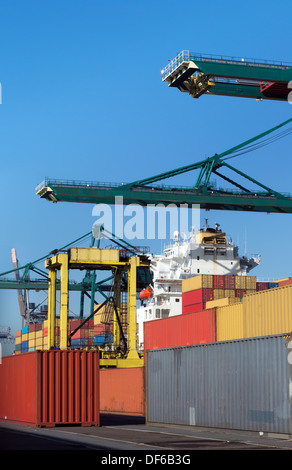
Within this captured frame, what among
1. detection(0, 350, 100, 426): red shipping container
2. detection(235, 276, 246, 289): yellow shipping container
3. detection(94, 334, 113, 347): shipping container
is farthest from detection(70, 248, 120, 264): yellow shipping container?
detection(0, 350, 100, 426): red shipping container

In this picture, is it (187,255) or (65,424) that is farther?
(187,255)

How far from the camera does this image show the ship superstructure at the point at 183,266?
2333 inches

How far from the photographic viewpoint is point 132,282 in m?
47.0

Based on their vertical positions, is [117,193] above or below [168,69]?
below

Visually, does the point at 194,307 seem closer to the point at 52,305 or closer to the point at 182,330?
the point at 52,305

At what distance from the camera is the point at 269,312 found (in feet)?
87.2

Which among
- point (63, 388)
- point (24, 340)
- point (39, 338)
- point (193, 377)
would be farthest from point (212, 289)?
point (24, 340)

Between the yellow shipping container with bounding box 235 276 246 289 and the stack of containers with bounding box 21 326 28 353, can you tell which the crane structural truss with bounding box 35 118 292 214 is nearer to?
the yellow shipping container with bounding box 235 276 246 289

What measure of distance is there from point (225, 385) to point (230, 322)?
7252 mm
